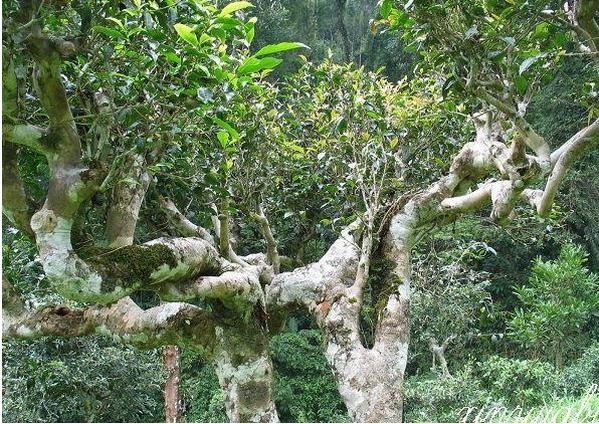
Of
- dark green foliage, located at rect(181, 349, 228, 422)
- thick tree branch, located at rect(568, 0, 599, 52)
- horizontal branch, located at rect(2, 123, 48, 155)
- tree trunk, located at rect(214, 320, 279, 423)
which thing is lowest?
dark green foliage, located at rect(181, 349, 228, 422)

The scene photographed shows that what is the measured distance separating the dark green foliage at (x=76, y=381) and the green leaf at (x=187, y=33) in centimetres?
306

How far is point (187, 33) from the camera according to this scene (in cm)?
119

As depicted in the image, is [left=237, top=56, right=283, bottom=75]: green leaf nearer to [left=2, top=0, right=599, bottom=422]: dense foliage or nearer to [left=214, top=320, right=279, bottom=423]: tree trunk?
[left=2, top=0, right=599, bottom=422]: dense foliage

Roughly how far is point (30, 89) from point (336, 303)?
143 centimetres

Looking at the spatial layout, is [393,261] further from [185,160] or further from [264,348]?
[185,160]

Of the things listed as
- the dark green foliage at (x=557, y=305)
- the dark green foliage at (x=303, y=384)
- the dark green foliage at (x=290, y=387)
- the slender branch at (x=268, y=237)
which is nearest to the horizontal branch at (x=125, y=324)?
the slender branch at (x=268, y=237)

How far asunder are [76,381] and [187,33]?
3.70 m

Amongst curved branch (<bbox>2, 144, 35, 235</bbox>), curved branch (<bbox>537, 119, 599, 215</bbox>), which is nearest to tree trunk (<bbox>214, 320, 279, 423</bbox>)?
curved branch (<bbox>2, 144, 35, 235</bbox>)

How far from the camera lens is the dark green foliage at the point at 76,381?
4031 mm

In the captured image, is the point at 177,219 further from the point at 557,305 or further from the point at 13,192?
the point at 557,305

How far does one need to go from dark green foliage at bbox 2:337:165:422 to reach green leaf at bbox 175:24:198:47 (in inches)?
121

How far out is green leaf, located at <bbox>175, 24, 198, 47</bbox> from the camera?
117 centimetres

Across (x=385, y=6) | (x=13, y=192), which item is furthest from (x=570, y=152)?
(x=13, y=192)

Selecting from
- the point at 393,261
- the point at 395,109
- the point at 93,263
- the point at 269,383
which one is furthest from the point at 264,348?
the point at 395,109
